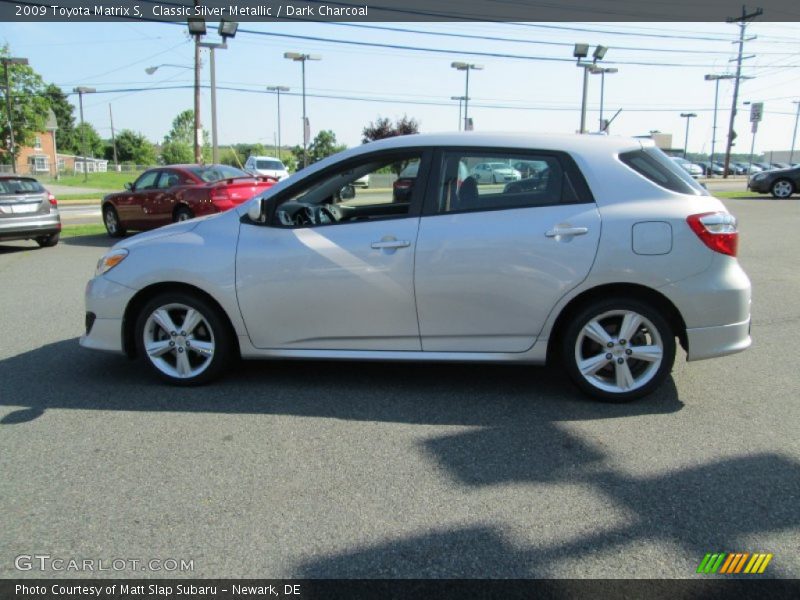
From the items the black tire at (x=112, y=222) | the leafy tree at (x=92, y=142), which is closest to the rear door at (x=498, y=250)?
the black tire at (x=112, y=222)

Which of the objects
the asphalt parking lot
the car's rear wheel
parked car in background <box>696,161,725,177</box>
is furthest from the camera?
parked car in background <box>696,161,725,177</box>

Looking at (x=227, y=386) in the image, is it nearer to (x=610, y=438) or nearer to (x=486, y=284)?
(x=486, y=284)

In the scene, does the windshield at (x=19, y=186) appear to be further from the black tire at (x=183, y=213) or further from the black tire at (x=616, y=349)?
the black tire at (x=616, y=349)

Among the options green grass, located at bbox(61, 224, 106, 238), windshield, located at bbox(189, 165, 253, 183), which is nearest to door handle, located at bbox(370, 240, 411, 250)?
windshield, located at bbox(189, 165, 253, 183)

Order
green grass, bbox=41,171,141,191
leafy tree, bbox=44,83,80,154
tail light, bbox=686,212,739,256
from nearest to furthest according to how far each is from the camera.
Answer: tail light, bbox=686,212,739,256 → green grass, bbox=41,171,141,191 → leafy tree, bbox=44,83,80,154

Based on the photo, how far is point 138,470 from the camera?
3469 millimetres

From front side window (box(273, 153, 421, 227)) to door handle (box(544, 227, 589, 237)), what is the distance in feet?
3.17

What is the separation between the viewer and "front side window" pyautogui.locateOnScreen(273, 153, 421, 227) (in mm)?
4531

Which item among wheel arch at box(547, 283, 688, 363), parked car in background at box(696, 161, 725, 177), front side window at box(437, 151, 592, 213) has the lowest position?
wheel arch at box(547, 283, 688, 363)

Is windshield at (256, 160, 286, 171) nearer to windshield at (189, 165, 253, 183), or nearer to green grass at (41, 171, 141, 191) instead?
windshield at (189, 165, 253, 183)

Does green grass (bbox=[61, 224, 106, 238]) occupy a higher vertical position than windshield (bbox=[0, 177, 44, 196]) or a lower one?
lower

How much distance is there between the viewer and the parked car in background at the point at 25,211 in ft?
39.2

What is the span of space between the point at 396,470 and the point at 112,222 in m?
13.0

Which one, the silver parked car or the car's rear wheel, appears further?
the car's rear wheel
